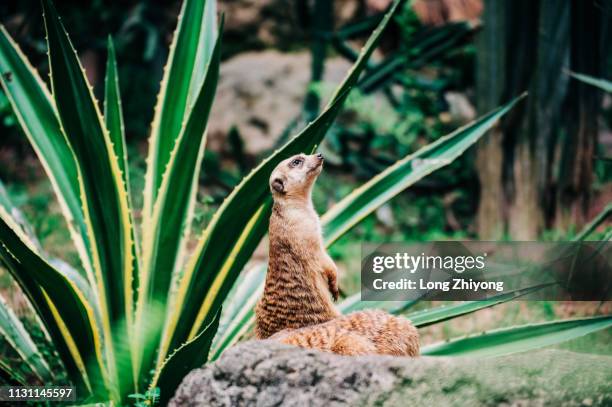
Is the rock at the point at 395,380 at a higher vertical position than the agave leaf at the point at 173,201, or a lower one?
lower

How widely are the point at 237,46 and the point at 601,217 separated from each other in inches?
210

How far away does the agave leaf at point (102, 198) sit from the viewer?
1729mm

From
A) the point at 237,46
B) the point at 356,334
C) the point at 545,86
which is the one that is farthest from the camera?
the point at 237,46

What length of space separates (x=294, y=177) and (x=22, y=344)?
1023 millimetres

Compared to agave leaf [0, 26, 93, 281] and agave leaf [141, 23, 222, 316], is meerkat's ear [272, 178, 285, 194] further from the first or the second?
agave leaf [0, 26, 93, 281]

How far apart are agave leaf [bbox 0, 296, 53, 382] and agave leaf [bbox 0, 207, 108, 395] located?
0.21 m

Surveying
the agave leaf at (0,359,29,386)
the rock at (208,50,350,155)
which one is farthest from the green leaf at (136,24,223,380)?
the rock at (208,50,350,155)

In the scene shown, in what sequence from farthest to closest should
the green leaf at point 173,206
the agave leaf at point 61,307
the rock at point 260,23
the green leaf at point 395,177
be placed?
the rock at point 260,23
the green leaf at point 395,177
the green leaf at point 173,206
the agave leaf at point 61,307

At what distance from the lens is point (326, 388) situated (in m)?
1.33

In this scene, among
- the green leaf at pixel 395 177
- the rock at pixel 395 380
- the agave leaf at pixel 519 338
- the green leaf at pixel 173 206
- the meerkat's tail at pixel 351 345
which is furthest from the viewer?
the green leaf at pixel 395 177

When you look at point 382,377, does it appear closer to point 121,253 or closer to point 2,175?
point 121,253

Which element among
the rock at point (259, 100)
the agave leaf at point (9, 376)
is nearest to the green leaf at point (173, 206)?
the agave leaf at point (9, 376)

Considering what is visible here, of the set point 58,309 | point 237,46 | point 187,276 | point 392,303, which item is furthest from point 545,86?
point 237,46

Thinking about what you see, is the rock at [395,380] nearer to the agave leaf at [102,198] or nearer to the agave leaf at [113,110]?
the agave leaf at [102,198]
